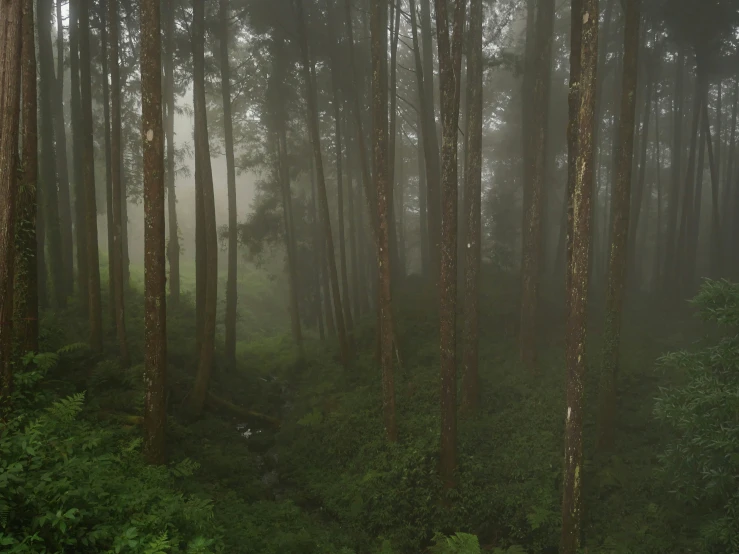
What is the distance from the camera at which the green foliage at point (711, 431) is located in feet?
22.8

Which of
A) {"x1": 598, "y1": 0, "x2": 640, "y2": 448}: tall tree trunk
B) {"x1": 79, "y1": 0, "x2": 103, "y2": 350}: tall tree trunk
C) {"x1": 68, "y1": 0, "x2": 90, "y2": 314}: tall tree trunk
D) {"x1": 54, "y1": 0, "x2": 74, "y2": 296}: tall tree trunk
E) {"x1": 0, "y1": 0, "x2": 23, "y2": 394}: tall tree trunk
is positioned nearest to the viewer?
{"x1": 0, "y1": 0, "x2": 23, "y2": 394}: tall tree trunk

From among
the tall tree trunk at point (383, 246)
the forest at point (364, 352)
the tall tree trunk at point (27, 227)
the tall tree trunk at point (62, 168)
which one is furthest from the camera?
the tall tree trunk at point (62, 168)

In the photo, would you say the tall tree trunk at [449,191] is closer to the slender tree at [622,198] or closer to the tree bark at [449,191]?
the tree bark at [449,191]

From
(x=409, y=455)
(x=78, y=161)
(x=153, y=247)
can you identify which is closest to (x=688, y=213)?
(x=409, y=455)

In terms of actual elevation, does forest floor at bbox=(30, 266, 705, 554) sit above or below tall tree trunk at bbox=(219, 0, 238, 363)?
below

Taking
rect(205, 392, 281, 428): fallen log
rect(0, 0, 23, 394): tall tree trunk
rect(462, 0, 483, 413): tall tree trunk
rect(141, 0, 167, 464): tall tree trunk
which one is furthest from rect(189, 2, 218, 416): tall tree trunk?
rect(0, 0, 23, 394): tall tree trunk

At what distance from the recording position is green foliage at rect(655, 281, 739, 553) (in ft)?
22.8

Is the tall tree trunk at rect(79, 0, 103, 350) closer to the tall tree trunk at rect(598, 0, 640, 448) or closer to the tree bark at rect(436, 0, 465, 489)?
the tree bark at rect(436, 0, 465, 489)

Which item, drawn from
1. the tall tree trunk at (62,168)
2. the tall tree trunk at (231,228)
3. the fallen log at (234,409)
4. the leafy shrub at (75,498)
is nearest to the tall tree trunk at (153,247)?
the leafy shrub at (75,498)

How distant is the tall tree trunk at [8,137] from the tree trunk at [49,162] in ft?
32.3

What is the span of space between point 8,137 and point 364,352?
510 inches

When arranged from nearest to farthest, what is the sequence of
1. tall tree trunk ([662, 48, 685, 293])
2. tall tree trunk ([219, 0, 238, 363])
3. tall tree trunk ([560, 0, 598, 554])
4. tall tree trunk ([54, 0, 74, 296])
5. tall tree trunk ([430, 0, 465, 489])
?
tall tree trunk ([560, 0, 598, 554]) < tall tree trunk ([430, 0, 465, 489]) < tall tree trunk ([219, 0, 238, 363]) < tall tree trunk ([54, 0, 74, 296]) < tall tree trunk ([662, 48, 685, 293])

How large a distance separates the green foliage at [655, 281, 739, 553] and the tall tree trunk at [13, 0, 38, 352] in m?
11.0

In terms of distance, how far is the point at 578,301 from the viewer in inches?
309
